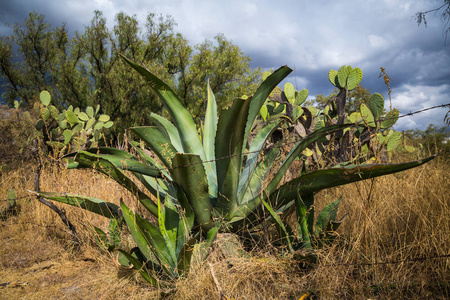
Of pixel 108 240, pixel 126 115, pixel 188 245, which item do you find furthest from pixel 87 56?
pixel 188 245

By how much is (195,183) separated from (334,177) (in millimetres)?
685

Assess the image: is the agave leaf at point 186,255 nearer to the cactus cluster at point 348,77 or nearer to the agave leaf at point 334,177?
the agave leaf at point 334,177

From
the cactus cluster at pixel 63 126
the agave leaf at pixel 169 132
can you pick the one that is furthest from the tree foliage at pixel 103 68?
the agave leaf at pixel 169 132

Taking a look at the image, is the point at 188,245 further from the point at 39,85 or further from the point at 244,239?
the point at 39,85

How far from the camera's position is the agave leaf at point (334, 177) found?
1313mm

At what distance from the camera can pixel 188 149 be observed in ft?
5.77

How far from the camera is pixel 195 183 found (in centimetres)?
153

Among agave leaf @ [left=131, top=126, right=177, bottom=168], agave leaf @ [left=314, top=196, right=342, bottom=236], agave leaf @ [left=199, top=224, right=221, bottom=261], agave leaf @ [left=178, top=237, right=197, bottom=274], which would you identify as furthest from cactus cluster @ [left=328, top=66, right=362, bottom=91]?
agave leaf @ [left=178, top=237, right=197, bottom=274]

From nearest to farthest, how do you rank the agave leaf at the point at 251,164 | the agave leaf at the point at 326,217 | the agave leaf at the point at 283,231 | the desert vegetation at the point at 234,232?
the desert vegetation at the point at 234,232 → the agave leaf at the point at 283,231 → the agave leaf at the point at 326,217 → the agave leaf at the point at 251,164

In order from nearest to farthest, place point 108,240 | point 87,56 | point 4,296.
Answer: point 4,296 < point 108,240 < point 87,56

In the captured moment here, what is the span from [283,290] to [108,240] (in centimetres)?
123

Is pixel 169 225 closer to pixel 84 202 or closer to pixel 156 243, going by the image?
pixel 156 243

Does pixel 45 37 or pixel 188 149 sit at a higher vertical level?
pixel 45 37

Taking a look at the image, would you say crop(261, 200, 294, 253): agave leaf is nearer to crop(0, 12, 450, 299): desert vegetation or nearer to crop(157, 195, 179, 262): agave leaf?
crop(0, 12, 450, 299): desert vegetation
